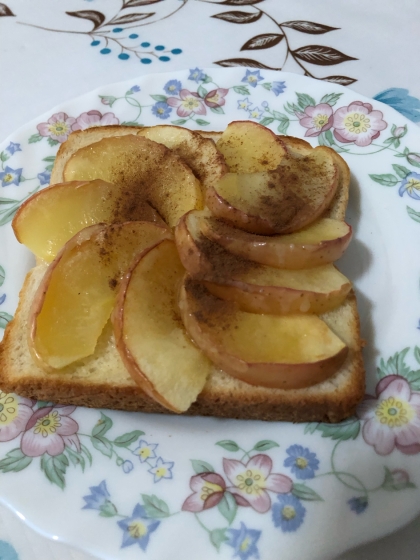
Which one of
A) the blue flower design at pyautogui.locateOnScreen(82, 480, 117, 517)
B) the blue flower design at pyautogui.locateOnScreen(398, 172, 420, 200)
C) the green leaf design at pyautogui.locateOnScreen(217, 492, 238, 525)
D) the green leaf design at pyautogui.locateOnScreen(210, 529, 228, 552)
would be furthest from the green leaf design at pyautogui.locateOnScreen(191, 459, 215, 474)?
the blue flower design at pyautogui.locateOnScreen(398, 172, 420, 200)

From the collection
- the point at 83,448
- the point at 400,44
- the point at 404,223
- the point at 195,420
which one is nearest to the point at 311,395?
the point at 195,420

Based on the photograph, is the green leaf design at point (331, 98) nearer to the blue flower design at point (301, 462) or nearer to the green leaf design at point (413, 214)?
the green leaf design at point (413, 214)

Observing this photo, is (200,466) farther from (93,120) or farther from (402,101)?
(402,101)

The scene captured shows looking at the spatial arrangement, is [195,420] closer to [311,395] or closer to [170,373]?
[170,373]

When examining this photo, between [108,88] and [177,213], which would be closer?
[177,213]

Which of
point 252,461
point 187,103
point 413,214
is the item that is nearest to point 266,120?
point 187,103

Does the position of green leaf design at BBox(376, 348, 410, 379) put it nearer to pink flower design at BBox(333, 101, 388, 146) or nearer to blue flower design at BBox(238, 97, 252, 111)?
pink flower design at BBox(333, 101, 388, 146)

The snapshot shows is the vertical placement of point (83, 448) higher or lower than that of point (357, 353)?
lower
